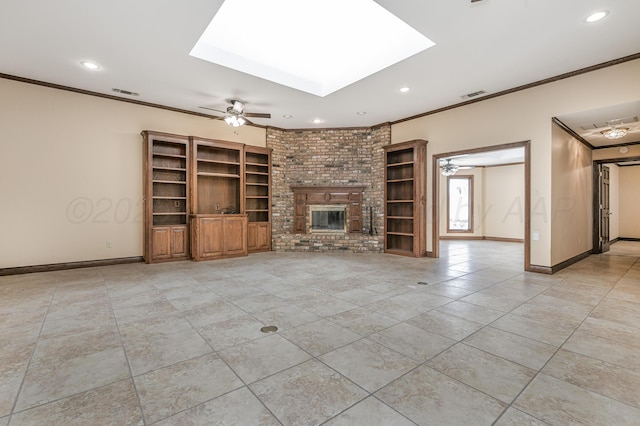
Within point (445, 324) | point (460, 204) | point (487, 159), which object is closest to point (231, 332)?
point (445, 324)

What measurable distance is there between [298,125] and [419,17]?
472 cm

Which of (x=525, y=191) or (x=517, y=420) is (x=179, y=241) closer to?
(x=517, y=420)

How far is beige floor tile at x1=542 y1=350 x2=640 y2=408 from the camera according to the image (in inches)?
70.4

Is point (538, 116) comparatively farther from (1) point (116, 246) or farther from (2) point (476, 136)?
(1) point (116, 246)

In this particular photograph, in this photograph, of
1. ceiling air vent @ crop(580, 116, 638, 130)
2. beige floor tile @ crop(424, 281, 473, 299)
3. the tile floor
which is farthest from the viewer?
ceiling air vent @ crop(580, 116, 638, 130)

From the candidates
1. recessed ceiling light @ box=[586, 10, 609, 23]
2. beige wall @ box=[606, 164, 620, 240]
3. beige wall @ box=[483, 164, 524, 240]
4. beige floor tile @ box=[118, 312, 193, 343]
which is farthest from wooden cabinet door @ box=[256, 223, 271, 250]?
beige wall @ box=[606, 164, 620, 240]

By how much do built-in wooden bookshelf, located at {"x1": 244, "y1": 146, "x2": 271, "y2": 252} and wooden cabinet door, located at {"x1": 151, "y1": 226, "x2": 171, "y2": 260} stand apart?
1839 mm

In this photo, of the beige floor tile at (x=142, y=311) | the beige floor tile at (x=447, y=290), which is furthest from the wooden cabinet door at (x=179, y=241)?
the beige floor tile at (x=447, y=290)

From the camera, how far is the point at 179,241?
6.21m

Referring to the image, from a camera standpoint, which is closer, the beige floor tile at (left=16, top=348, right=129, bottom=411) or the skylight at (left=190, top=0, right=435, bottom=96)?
the beige floor tile at (left=16, top=348, right=129, bottom=411)

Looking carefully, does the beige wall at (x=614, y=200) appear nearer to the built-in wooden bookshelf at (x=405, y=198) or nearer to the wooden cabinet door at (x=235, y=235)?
the built-in wooden bookshelf at (x=405, y=198)

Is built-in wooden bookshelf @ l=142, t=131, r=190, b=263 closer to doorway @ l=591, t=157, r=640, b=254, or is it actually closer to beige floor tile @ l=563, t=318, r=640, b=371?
beige floor tile @ l=563, t=318, r=640, b=371

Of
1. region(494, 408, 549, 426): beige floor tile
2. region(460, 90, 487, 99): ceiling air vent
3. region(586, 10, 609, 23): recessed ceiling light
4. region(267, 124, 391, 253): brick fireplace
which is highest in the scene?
region(460, 90, 487, 99): ceiling air vent

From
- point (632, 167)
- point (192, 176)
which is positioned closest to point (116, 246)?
point (192, 176)
